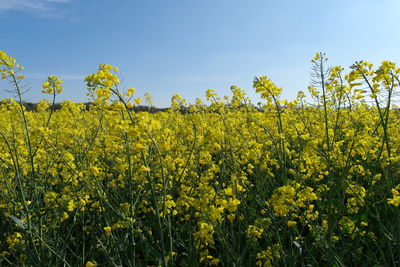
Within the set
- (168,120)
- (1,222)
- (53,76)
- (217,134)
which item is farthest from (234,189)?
(168,120)

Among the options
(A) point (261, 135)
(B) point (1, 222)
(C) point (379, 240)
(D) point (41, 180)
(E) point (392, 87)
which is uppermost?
(E) point (392, 87)

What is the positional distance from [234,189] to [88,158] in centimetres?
205

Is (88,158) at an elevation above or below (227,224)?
above

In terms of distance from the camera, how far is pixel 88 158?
3.68m

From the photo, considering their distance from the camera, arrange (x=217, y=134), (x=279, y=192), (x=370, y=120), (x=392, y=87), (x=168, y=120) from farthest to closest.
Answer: (x=168, y=120) < (x=370, y=120) < (x=217, y=134) < (x=392, y=87) < (x=279, y=192)

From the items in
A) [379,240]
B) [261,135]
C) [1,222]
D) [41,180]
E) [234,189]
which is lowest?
[1,222]

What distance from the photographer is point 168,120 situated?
8.10m

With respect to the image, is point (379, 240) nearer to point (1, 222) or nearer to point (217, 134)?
point (217, 134)

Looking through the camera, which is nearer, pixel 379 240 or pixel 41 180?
pixel 379 240

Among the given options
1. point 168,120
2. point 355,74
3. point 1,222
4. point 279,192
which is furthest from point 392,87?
point 168,120

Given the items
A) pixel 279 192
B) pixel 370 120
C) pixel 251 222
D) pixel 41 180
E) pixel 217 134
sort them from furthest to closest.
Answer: pixel 370 120 → pixel 41 180 → pixel 251 222 → pixel 217 134 → pixel 279 192

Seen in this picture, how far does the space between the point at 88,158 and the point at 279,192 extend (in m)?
2.57

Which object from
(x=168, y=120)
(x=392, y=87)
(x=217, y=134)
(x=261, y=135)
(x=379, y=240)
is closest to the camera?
(x=392, y=87)

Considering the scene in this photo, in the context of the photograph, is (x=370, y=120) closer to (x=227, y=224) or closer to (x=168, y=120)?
(x=227, y=224)
